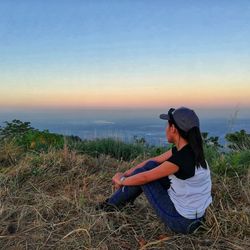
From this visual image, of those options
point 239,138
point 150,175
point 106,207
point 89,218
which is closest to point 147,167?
point 150,175

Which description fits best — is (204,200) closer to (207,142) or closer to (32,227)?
(32,227)

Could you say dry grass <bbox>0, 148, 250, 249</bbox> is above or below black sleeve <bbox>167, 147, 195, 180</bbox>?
below

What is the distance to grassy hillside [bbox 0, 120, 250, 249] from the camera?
3.93 metres

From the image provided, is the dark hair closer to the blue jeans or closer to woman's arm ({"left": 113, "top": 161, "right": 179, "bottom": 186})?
woman's arm ({"left": 113, "top": 161, "right": 179, "bottom": 186})

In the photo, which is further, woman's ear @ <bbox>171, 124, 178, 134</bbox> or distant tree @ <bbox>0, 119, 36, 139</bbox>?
distant tree @ <bbox>0, 119, 36, 139</bbox>

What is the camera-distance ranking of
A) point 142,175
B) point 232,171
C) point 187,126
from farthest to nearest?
point 232,171, point 142,175, point 187,126

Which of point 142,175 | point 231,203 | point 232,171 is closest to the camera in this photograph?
point 142,175

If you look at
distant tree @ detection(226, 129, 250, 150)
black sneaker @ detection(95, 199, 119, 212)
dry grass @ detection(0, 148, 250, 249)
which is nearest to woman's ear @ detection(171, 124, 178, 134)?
dry grass @ detection(0, 148, 250, 249)

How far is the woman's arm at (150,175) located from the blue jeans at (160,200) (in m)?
0.10

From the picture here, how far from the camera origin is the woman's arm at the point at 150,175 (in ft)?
12.5

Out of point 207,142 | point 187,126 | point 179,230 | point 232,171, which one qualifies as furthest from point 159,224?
point 207,142

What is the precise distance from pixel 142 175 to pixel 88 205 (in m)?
0.82

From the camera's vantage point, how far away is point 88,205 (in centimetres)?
465

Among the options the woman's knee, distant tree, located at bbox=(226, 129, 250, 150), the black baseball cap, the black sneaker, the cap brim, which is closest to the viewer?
the black baseball cap
